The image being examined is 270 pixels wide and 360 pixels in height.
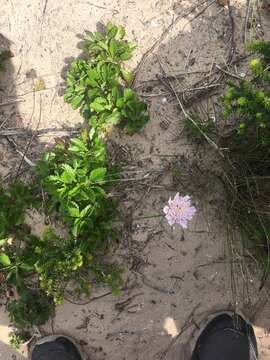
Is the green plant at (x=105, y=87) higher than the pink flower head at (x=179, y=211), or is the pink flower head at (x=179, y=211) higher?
the green plant at (x=105, y=87)

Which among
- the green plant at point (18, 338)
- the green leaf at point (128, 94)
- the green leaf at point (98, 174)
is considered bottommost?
the green plant at point (18, 338)

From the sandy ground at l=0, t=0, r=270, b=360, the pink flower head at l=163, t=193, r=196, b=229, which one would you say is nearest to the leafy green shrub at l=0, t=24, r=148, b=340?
the sandy ground at l=0, t=0, r=270, b=360

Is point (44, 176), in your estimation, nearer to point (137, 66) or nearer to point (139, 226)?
point (139, 226)

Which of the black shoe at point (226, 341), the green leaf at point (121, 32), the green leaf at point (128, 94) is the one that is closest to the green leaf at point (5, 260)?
the green leaf at point (128, 94)

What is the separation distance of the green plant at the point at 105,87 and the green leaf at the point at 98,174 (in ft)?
1.26

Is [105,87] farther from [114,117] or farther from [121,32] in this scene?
[121,32]

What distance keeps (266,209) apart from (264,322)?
0.86 metres

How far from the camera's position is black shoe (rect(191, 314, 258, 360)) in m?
3.13

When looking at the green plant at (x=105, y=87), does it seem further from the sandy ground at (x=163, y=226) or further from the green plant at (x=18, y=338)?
the green plant at (x=18, y=338)

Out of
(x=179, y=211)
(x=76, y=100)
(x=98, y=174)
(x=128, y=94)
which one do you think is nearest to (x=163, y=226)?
(x=179, y=211)

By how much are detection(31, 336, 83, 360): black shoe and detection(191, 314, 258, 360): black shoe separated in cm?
84

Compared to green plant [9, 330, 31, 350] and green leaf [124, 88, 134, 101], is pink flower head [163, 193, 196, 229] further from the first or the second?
green plant [9, 330, 31, 350]

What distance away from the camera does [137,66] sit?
10.7 ft

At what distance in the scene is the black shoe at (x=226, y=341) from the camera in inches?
123
